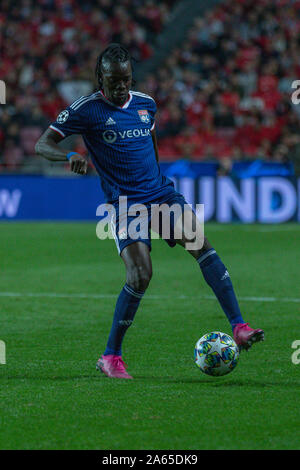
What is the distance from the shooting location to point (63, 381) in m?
5.39

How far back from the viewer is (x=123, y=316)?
5.67 meters

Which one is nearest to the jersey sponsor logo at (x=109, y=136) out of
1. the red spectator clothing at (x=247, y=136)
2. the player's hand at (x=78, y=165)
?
the player's hand at (x=78, y=165)

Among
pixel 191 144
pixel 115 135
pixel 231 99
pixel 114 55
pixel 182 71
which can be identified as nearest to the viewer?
pixel 114 55

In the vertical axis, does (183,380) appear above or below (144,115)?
below

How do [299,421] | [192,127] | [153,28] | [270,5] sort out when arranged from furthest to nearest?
[153,28] → [270,5] → [192,127] → [299,421]

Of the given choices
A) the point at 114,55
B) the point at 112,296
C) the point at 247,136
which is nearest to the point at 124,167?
the point at 114,55

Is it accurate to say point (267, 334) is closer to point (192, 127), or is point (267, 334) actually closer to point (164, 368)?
point (164, 368)

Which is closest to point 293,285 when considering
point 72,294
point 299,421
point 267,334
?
point 72,294

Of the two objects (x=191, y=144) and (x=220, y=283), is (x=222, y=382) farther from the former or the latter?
(x=191, y=144)

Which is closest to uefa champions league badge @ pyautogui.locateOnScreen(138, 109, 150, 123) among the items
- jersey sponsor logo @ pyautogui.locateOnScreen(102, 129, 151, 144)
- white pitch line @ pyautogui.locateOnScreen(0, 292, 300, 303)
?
jersey sponsor logo @ pyautogui.locateOnScreen(102, 129, 151, 144)

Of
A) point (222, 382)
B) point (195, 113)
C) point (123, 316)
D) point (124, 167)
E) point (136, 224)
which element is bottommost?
point (222, 382)

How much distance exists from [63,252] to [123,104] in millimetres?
8252

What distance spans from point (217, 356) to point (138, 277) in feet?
2.31

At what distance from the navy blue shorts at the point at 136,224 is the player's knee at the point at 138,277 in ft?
0.62
